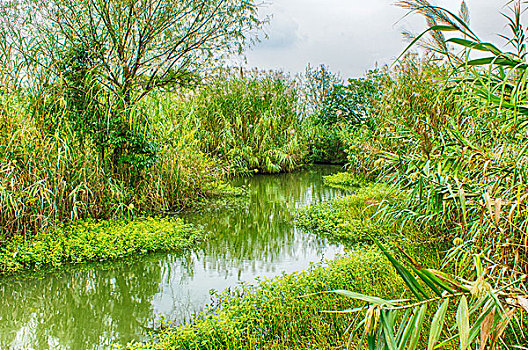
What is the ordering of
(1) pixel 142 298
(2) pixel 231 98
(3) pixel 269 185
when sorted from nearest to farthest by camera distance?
(1) pixel 142 298 → (3) pixel 269 185 → (2) pixel 231 98

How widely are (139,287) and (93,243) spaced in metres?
1.00

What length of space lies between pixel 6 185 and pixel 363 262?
353 cm

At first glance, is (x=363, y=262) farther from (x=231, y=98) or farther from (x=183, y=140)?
(x=231, y=98)

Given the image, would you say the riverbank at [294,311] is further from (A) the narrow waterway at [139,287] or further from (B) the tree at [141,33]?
(B) the tree at [141,33]

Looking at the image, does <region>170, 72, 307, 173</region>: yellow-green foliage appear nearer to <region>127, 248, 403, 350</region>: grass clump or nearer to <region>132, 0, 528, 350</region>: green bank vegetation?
<region>132, 0, 528, 350</region>: green bank vegetation

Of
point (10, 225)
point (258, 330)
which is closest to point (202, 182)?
point (10, 225)

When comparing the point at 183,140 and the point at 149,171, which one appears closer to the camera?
the point at 149,171

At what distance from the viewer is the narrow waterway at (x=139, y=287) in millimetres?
3004

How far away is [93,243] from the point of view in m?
4.52

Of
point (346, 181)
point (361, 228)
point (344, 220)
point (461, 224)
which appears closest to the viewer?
point (461, 224)

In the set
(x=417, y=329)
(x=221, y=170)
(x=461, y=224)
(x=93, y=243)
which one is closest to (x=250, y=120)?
(x=221, y=170)

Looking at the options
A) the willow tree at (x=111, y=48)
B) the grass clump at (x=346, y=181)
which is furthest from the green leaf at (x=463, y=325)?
the grass clump at (x=346, y=181)

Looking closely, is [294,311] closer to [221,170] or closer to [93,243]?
[93,243]

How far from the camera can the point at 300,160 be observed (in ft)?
44.1
